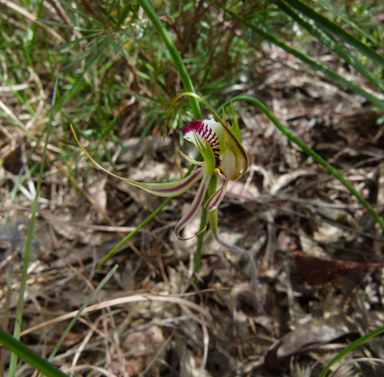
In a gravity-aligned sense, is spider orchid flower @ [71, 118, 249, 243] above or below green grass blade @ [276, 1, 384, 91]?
below

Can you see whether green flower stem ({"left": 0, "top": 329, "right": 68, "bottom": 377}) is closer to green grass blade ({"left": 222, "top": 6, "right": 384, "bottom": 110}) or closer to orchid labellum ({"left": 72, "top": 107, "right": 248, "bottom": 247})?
orchid labellum ({"left": 72, "top": 107, "right": 248, "bottom": 247})

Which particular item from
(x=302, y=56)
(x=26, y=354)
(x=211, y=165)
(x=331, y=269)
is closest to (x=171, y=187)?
(x=211, y=165)

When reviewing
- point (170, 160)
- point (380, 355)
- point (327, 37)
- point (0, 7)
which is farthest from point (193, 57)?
point (380, 355)

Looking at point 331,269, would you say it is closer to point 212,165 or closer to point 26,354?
point 212,165

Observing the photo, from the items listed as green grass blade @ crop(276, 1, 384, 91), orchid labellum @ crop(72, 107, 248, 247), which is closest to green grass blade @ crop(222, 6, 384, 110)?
green grass blade @ crop(276, 1, 384, 91)

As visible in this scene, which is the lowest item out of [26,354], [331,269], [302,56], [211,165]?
[26,354]

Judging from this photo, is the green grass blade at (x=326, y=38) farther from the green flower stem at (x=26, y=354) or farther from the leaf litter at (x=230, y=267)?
the green flower stem at (x=26, y=354)

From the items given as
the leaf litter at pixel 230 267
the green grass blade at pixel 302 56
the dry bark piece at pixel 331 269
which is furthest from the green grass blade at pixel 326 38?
the dry bark piece at pixel 331 269

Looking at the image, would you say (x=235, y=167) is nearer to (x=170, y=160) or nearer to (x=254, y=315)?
(x=254, y=315)
